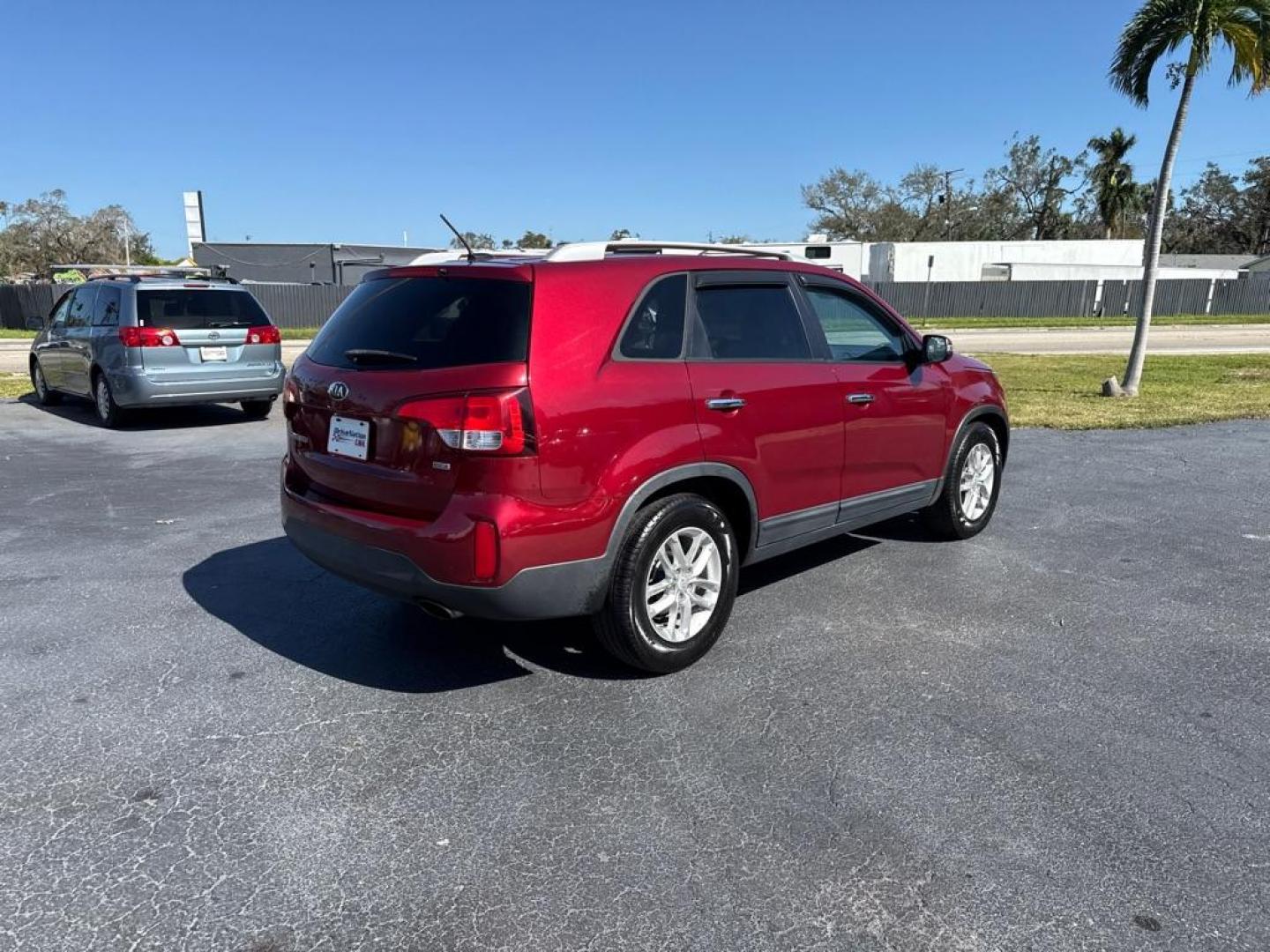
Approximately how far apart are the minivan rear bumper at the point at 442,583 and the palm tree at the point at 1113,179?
231 ft

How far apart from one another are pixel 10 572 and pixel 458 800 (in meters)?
3.82

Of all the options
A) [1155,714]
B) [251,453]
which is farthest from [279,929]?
[251,453]

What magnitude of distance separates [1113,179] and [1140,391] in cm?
5766

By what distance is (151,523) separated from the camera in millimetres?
6406

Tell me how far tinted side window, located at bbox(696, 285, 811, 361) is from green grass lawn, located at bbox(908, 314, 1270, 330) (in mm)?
30839

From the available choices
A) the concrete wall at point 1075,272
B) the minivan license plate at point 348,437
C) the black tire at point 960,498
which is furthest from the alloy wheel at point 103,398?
the concrete wall at point 1075,272

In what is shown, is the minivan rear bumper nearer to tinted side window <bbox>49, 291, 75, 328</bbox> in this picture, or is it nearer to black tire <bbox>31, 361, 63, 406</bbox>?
tinted side window <bbox>49, 291, 75, 328</bbox>

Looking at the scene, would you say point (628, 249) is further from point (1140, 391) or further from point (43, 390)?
point (1140, 391)

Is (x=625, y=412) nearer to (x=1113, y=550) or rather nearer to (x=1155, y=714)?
(x=1155, y=714)

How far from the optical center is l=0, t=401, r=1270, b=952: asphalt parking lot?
8.16ft

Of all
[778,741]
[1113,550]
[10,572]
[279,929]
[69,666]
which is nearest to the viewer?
[279,929]

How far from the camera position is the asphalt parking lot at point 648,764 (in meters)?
2.49

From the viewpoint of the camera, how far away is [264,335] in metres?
10.7

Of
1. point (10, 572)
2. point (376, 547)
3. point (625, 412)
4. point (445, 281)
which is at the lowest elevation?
point (10, 572)
